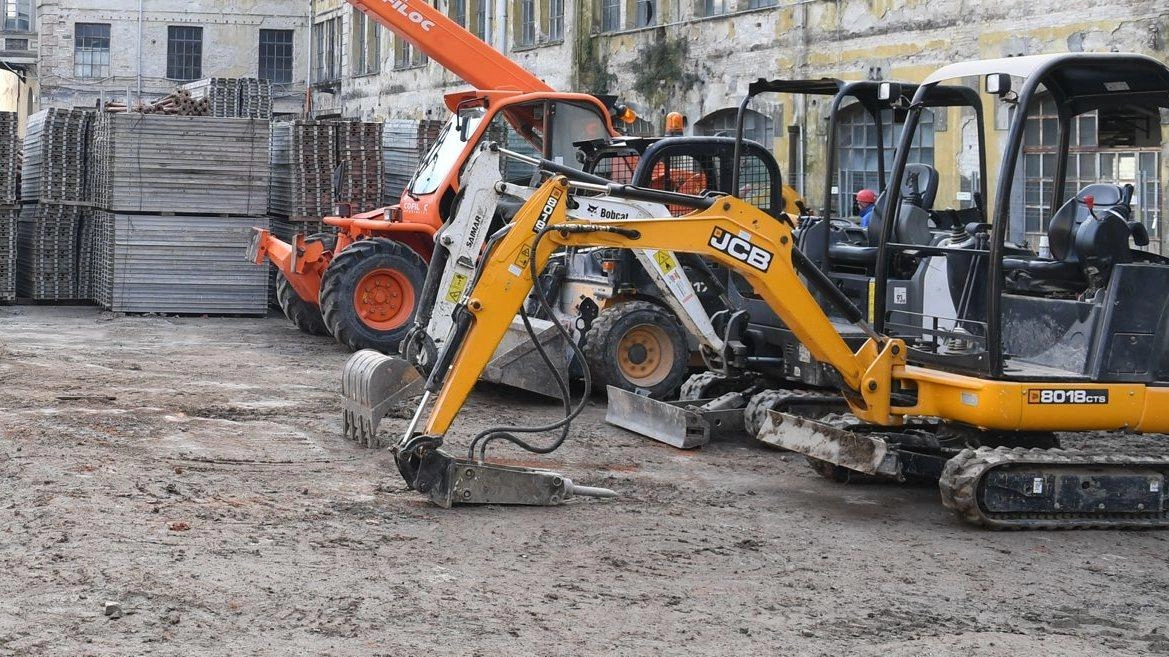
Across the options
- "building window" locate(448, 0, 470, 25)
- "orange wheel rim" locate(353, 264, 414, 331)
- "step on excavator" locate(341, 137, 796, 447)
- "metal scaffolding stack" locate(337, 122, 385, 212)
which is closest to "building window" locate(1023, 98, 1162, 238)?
"step on excavator" locate(341, 137, 796, 447)

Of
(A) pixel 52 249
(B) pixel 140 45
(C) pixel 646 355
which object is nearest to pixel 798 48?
(A) pixel 52 249

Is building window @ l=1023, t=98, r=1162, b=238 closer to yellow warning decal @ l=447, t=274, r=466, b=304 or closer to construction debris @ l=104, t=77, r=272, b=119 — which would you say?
yellow warning decal @ l=447, t=274, r=466, b=304

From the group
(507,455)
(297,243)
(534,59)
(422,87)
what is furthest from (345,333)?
(422,87)

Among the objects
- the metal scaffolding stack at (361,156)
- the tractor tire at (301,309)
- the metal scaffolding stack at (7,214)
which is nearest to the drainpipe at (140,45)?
the metal scaffolding stack at (7,214)

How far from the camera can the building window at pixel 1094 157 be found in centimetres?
974

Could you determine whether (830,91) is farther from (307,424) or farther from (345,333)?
(345,333)

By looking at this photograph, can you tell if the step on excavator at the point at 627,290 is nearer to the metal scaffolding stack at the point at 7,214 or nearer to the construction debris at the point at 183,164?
the construction debris at the point at 183,164

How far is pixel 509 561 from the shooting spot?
6977mm

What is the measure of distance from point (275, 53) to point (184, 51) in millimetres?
3014

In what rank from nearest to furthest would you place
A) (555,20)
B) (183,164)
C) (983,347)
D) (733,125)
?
(983,347), (183,164), (733,125), (555,20)

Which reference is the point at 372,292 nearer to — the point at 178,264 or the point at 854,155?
the point at 178,264

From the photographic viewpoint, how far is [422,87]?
122 feet

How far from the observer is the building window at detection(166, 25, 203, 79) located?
4916cm

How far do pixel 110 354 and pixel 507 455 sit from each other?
6.79 m
